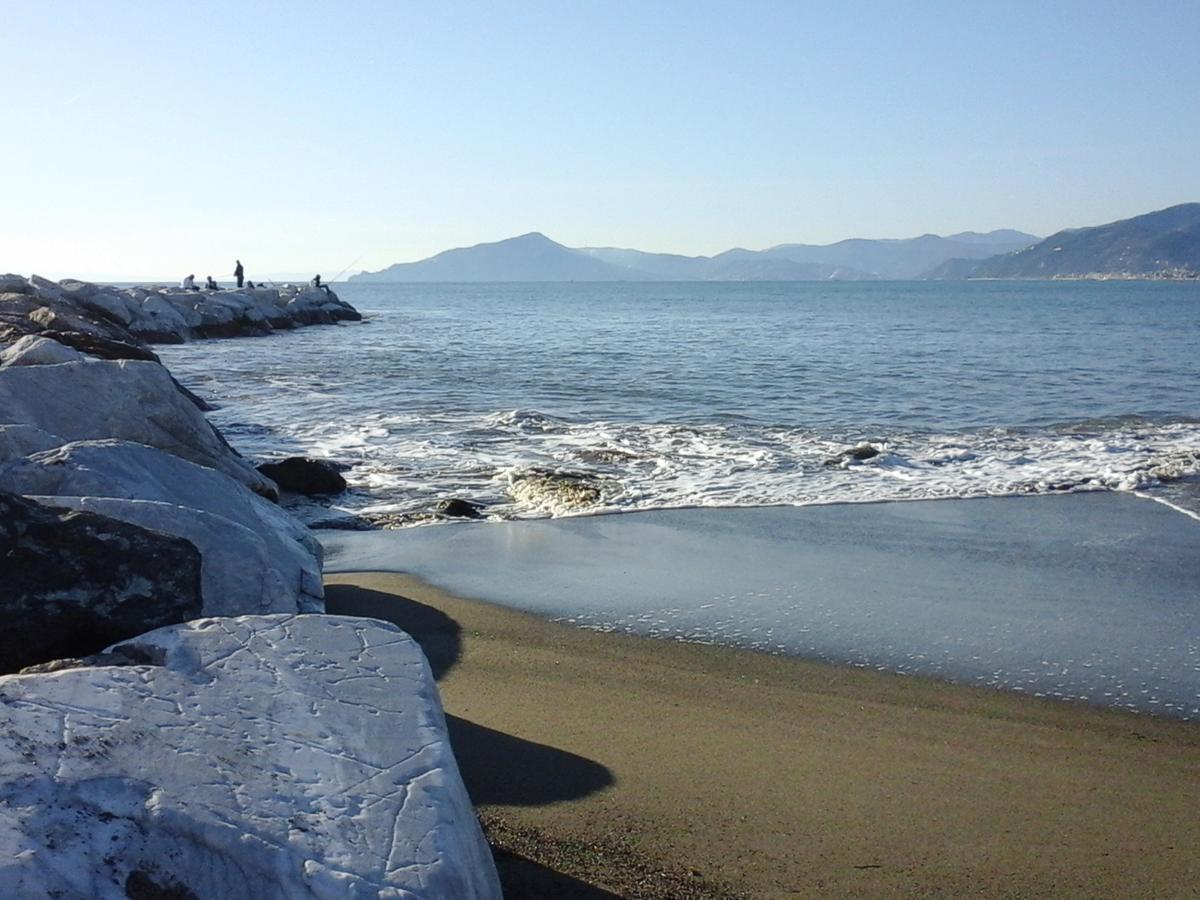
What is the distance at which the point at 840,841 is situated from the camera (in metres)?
3.79

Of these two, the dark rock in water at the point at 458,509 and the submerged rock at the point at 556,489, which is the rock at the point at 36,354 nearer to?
the dark rock in water at the point at 458,509

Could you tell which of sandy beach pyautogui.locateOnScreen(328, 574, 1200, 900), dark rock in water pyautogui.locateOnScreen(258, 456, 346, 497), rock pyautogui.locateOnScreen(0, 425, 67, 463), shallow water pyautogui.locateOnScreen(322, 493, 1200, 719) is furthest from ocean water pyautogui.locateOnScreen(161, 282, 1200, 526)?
sandy beach pyautogui.locateOnScreen(328, 574, 1200, 900)

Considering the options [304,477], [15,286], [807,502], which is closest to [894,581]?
[807,502]

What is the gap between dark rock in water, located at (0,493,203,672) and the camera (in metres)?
3.36

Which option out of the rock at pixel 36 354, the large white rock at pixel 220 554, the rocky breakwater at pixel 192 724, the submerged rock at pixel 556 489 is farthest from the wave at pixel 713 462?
the rocky breakwater at pixel 192 724

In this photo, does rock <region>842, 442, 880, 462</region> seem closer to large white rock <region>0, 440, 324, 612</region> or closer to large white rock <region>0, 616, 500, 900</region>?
large white rock <region>0, 440, 324, 612</region>

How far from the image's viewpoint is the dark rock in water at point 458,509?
31.8ft

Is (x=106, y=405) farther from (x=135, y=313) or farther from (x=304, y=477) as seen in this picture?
(x=135, y=313)

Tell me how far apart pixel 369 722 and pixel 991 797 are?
99.5 inches

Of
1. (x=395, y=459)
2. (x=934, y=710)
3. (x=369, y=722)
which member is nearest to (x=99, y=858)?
(x=369, y=722)

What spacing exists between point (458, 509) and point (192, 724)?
7033mm

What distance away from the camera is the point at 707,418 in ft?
55.3

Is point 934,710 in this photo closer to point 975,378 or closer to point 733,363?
point 975,378

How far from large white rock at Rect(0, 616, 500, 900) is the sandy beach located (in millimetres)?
839
